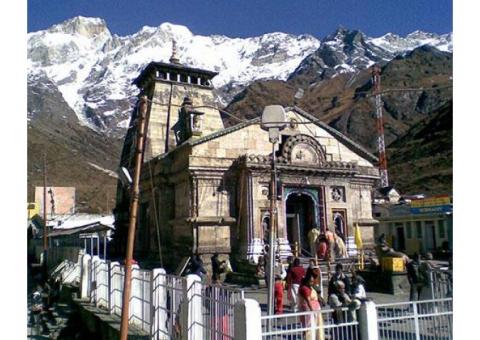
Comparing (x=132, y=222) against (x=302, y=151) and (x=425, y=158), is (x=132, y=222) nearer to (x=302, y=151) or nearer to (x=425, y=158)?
(x=302, y=151)

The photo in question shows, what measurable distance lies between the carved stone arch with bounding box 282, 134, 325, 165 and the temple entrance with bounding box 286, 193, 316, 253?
1.57 meters

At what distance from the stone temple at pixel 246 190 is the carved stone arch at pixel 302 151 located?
41 millimetres

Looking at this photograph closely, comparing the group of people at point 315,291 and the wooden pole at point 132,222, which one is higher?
the wooden pole at point 132,222

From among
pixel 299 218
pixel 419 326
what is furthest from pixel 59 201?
pixel 419 326

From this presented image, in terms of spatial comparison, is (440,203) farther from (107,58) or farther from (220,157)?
(107,58)

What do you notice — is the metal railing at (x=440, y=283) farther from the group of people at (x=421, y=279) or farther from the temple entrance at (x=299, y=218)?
the temple entrance at (x=299, y=218)

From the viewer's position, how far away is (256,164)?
18438 millimetres

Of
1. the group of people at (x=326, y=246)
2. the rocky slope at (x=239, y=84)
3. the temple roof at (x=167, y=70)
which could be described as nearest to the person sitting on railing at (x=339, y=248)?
the group of people at (x=326, y=246)

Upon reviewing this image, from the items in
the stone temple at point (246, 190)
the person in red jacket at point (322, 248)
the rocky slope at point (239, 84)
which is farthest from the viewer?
the rocky slope at point (239, 84)

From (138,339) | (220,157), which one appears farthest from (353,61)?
(138,339)

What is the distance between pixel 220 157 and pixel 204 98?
8983mm

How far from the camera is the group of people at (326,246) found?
16.4 meters

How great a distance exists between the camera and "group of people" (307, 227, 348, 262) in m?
16.4

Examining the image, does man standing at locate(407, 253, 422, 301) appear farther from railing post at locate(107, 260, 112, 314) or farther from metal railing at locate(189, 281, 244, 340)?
railing post at locate(107, 260, 112, 314)
